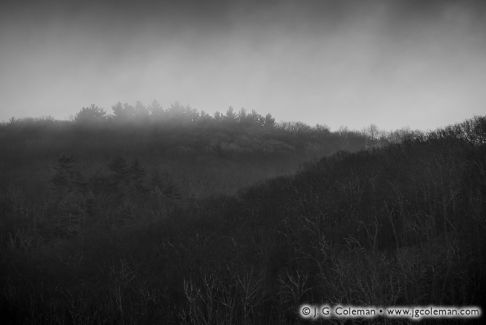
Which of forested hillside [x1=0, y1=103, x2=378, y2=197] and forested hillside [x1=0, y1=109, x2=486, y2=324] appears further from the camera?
forested hillside [x1=0, y1=103, x2=378, y2=197]

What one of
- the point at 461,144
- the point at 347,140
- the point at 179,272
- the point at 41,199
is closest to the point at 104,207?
the point at 41,199

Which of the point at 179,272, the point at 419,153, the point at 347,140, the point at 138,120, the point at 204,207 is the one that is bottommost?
the point at 179,272

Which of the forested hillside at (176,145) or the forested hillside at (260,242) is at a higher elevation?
the forested hillside at (176,145)

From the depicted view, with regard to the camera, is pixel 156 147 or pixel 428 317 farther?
pixel 156 147

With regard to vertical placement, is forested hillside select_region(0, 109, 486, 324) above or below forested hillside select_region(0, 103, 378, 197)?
below

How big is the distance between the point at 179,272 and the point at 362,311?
3.97 meters

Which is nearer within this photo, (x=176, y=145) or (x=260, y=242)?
(x=260, y=242)

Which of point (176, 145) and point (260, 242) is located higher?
point (176, 145)

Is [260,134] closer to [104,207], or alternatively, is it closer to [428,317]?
[104,207]

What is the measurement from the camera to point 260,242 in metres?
7.24

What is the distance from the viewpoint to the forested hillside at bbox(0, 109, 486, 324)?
4.20 m

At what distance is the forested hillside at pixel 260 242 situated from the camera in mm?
4195

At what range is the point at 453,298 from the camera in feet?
11.2

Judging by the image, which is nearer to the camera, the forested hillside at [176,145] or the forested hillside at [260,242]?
the forested hillside at [260,242]
